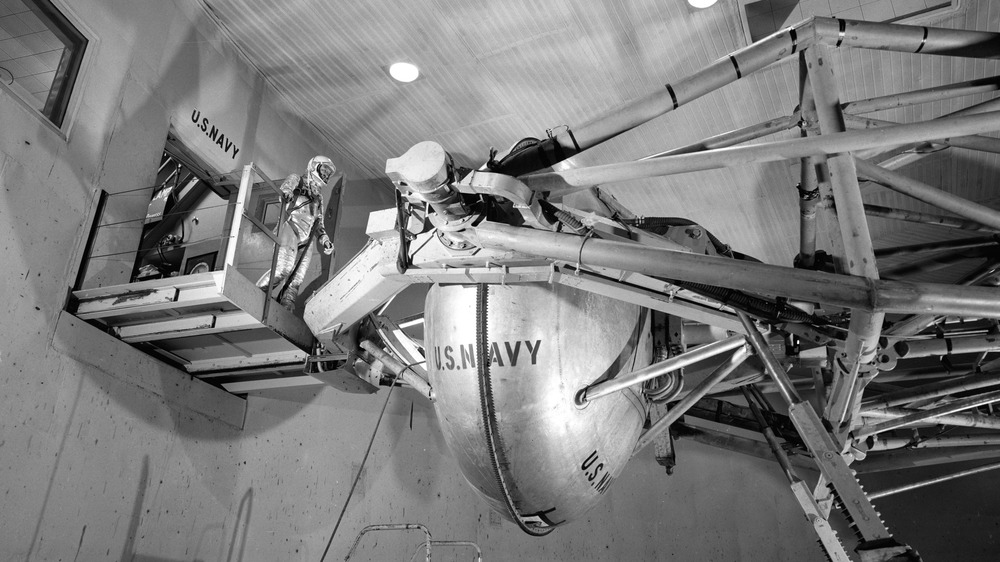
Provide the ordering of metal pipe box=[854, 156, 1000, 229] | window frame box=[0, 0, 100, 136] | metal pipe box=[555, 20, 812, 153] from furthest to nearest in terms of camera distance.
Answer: window frame box=[0, 0, 100, 136] → metal pipe box=[854, 156, 1000, 229] → metal pipe box=[555, 20, 812, 153]

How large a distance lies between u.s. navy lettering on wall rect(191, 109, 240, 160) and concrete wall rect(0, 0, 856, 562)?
12 centimetres

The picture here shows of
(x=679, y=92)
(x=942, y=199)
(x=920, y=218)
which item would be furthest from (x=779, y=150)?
(x=920, y=218)

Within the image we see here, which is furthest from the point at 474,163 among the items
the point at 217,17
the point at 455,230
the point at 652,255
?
the point at 652,255

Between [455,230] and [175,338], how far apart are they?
12.2ft

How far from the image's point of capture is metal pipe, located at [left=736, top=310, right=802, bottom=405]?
16.9 feet

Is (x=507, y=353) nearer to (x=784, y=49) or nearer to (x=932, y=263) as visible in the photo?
(x=784, y=49)

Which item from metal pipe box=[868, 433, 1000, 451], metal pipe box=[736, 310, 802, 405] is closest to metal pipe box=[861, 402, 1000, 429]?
metal pipe box=[868, 433, 1000, 451]

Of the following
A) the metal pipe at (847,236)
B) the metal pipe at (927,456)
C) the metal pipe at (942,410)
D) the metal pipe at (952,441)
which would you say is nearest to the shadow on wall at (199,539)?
the metal pipe at (847,236)

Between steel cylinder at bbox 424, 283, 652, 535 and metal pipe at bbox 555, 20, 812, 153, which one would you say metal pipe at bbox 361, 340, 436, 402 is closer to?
steel cylinder at bbox 424, 283, 652, 535

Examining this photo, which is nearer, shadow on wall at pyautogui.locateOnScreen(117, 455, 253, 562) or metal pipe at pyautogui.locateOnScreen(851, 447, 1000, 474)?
shadow on wall at pyautogui.locateOnScreen(117, 455, 253, 562)

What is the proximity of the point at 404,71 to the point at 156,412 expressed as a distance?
4883 mm

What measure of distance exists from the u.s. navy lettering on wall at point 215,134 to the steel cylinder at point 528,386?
462cm

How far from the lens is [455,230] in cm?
536

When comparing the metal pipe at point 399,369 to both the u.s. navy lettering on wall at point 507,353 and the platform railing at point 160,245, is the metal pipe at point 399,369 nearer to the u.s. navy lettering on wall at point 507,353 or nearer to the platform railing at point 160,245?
the platform railing at point 160,245
